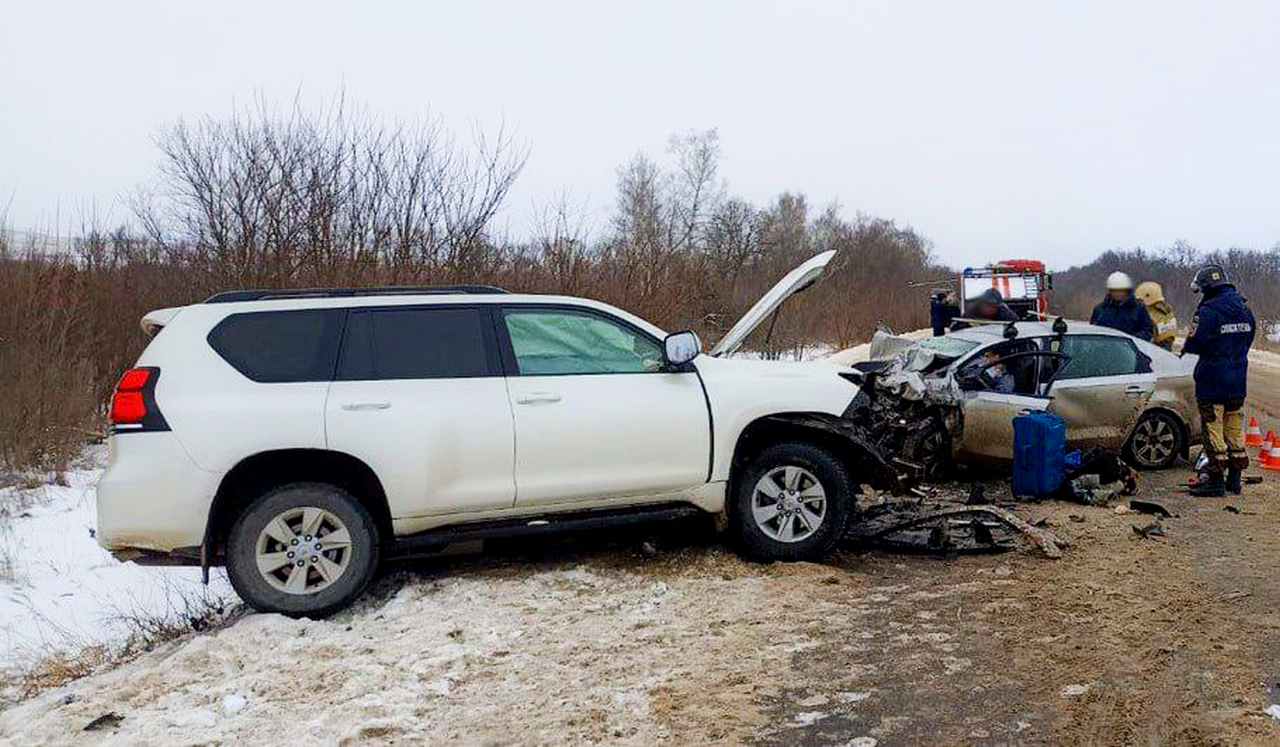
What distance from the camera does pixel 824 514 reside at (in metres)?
6.02

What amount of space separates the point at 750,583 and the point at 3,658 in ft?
16.4

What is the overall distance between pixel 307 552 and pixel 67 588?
13.7 feet

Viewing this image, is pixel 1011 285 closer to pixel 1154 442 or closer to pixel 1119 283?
pixel 1119 283

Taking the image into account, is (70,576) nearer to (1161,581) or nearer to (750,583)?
(750,583)

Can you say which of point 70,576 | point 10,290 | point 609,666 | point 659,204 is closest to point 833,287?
point 659,204

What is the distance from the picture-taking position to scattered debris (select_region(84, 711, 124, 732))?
13.0 feet

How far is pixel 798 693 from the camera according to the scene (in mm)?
4047

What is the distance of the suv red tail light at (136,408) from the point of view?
5016mm

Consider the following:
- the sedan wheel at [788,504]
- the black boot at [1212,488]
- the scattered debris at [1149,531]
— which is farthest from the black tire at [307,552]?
the black boot at [1212,488]

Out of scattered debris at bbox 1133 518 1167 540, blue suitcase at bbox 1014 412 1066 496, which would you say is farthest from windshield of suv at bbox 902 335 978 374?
scattered debris at bbox 1133 518 1167 540

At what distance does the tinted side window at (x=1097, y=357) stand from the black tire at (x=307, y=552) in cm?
660

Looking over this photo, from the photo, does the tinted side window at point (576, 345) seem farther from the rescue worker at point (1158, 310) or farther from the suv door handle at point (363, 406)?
the rescue worker at point (1158, 310)

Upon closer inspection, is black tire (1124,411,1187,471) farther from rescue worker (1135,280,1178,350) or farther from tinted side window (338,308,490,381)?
tinted side window (338,308,490,381)

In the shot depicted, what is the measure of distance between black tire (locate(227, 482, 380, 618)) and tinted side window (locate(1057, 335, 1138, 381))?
21.6 feet
